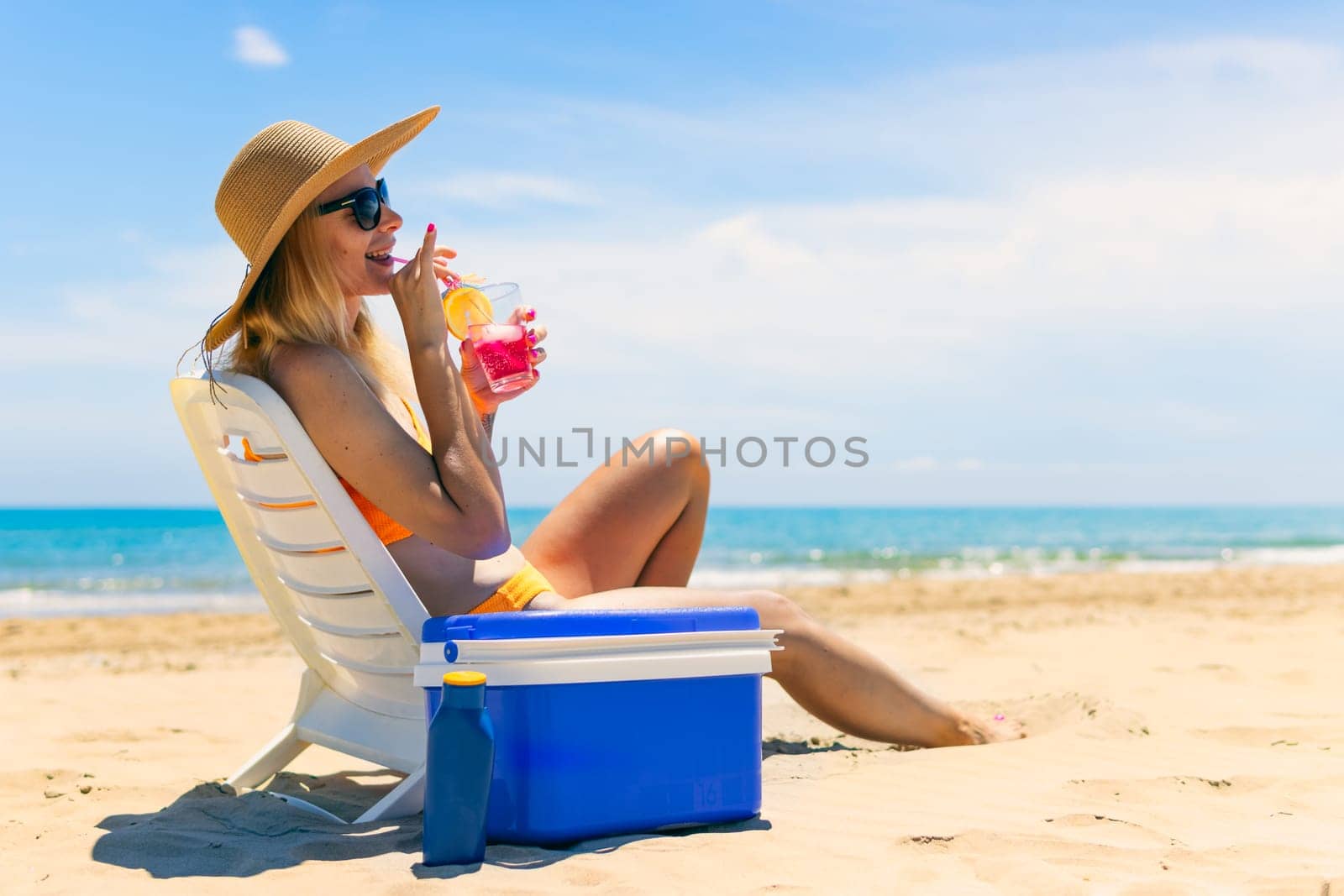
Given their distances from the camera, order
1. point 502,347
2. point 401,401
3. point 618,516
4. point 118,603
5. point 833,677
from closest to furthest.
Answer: point 401,401, point 502,347, point 833,677, point 618,516, point 118,603

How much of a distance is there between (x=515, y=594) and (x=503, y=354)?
573mm

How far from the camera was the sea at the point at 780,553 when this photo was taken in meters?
13.4

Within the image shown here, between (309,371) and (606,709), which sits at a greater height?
(309,371)

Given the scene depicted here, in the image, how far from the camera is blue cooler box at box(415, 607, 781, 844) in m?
2.03

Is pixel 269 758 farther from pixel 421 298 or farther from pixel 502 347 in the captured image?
pixel 421 298

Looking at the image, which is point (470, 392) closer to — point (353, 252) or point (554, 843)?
point (353, 252)

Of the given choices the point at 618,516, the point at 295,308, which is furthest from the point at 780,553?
the point at 295,308

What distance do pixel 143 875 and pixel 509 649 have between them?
2.75 ft

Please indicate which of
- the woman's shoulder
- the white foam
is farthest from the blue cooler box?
the white foam

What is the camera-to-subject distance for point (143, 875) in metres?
2.07

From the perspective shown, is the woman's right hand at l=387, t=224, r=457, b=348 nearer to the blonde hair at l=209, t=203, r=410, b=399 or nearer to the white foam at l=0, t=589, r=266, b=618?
the blonde hair at l=209, t=203, r=410, b=399

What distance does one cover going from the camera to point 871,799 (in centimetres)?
252

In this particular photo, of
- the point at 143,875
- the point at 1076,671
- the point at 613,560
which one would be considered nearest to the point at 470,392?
the point at 613,560

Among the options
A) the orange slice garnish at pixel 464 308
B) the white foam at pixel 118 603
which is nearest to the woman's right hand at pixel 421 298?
the orange slice garnish at pixel 464 308
